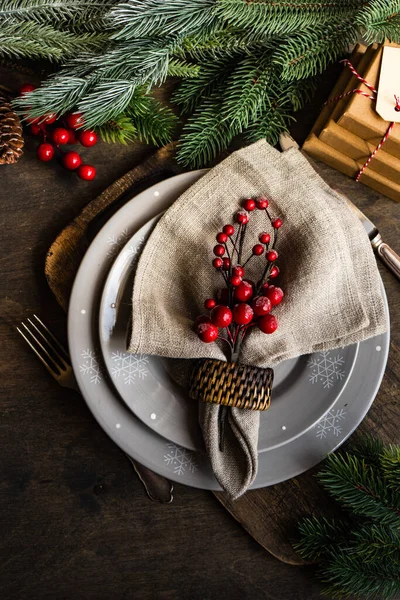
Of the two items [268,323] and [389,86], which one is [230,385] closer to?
[268,323]

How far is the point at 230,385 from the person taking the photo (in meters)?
0.75

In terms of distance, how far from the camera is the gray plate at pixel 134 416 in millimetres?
833

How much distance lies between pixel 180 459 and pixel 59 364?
28 centimetres

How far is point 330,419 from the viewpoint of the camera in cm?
85

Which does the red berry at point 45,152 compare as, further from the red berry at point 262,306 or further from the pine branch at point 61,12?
the red berry at point 262,306

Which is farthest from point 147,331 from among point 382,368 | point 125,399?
point 382,368

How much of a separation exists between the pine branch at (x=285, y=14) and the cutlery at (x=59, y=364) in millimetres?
606

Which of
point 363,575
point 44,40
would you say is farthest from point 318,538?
point 44,40

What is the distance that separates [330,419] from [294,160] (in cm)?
44

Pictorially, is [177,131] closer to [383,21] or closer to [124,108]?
[124,108]

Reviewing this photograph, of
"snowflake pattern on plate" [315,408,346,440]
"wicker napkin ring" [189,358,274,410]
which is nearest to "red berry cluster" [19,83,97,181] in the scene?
"wicker napkin ring" [189,358,274,410]

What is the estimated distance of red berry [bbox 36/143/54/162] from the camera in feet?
2.96

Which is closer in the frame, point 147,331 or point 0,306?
point 147,331

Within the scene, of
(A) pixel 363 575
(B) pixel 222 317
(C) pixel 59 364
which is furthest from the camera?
(C) pixel 59 364
